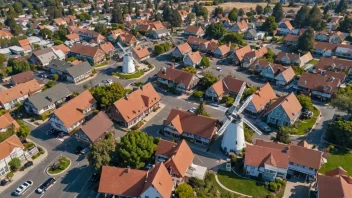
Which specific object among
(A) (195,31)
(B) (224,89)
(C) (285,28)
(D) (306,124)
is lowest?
(C) (285,28)

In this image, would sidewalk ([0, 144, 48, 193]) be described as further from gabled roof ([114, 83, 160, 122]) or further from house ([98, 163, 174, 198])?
gabled roof ([114, 83, 160, 122])

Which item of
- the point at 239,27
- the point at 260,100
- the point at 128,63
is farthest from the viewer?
the point at 239,27

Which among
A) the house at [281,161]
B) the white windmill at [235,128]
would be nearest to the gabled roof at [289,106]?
the house at [281,161]

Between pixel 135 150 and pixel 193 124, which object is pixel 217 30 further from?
pixel 135 150

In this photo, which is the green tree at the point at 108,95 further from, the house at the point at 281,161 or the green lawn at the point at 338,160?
the green lawn at the point at 338,160

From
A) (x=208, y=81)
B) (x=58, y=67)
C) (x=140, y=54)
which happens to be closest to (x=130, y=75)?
(x=140, y=54)

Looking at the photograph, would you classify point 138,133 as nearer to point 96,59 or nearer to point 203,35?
point 96,59

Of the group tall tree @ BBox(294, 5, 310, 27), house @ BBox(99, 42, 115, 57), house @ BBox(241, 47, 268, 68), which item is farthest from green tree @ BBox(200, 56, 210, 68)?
tall tree @ BBox(294, 5, 310, 27)
